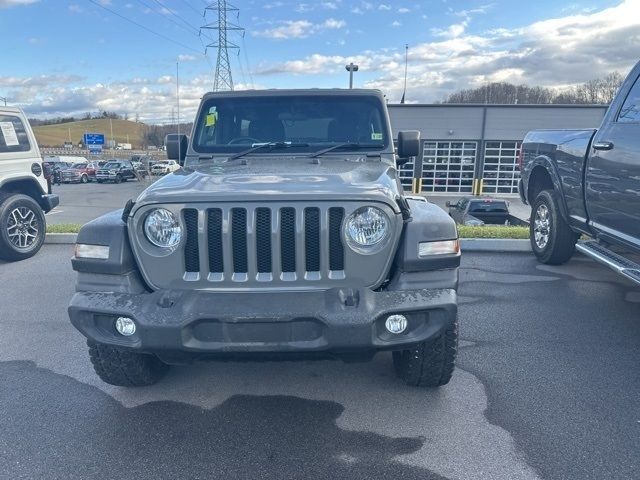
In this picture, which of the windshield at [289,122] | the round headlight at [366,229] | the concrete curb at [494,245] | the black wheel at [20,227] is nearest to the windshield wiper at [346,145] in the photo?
the windshield at [289,122]

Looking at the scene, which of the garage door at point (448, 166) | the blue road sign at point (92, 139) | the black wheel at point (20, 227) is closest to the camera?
the black wheel at point (20, 227)

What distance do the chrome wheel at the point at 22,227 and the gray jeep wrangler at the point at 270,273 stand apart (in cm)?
476

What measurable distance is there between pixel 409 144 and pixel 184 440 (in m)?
3.00

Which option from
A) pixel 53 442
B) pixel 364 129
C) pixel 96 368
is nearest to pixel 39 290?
pixel 96 368

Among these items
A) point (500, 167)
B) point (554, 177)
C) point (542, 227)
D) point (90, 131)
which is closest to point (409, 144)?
point (554, 177)

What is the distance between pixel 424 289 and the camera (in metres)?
2.86

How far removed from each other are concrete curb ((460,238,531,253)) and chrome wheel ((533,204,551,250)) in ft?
2.12

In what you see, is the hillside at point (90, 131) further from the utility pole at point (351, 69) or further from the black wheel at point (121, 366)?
the black wheel at point (121, 366)

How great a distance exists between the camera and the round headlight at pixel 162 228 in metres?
2.90

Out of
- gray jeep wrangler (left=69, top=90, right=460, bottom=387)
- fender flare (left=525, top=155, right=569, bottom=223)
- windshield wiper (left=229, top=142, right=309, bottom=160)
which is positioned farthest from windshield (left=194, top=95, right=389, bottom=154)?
fender flare (left=525, top=155, right=569, bottom=223)

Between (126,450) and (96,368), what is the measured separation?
0.74 m

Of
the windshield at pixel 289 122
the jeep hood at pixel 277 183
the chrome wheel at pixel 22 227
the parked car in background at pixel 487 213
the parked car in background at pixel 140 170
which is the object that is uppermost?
the windshield at pixel 289 122

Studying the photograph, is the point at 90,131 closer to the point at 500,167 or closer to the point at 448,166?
the point at 448,166

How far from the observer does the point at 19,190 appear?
24.1ft
